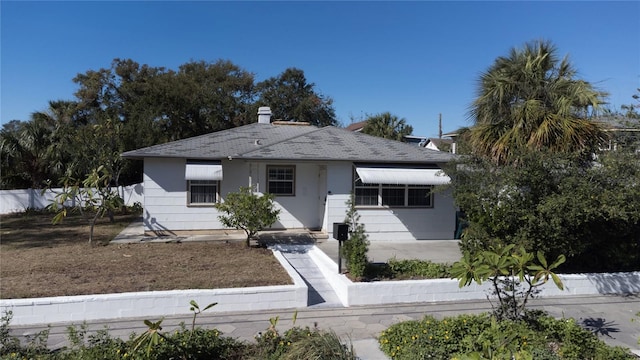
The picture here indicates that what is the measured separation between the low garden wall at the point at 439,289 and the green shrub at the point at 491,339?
6.27ft

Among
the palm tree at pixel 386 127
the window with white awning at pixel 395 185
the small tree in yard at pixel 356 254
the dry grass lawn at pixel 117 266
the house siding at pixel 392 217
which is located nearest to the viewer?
the dry grass lawn at pixel 117 266

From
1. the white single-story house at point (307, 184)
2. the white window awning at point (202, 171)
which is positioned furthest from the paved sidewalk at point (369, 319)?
the white window awning at point (202, 171)

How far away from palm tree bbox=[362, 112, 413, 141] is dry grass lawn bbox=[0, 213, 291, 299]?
2456cm

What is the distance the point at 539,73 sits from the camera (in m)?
11.3

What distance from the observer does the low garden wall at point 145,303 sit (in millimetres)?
6762

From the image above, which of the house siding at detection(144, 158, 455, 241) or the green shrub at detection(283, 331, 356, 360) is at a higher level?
the house siding at detection(144, 158, 455, 241)

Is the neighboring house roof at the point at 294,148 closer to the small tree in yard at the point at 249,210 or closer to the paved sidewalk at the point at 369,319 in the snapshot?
the small tree in yard at the point at 249,210

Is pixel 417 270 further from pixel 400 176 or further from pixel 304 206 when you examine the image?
pixel 304 206

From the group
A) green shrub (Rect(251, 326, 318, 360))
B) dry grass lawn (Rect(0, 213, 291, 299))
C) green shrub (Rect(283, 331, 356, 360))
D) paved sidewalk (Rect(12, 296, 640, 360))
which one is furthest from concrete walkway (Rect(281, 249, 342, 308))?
green shrub (Rect(283, 331, 356, 360))

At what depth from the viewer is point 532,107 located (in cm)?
1038

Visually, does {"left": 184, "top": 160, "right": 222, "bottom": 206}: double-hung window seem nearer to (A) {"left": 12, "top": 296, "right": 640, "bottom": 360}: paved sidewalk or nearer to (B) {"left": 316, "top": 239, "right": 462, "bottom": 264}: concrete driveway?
(B) {"left": 316, "top": 239, "right": 462, "bottom": 264}: concrete driveway

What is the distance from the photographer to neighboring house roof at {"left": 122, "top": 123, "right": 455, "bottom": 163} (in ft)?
43.8

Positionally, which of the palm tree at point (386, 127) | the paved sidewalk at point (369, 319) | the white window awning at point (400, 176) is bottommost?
the paved sidewalk at point (369, 319)

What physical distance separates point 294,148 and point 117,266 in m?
6.73
